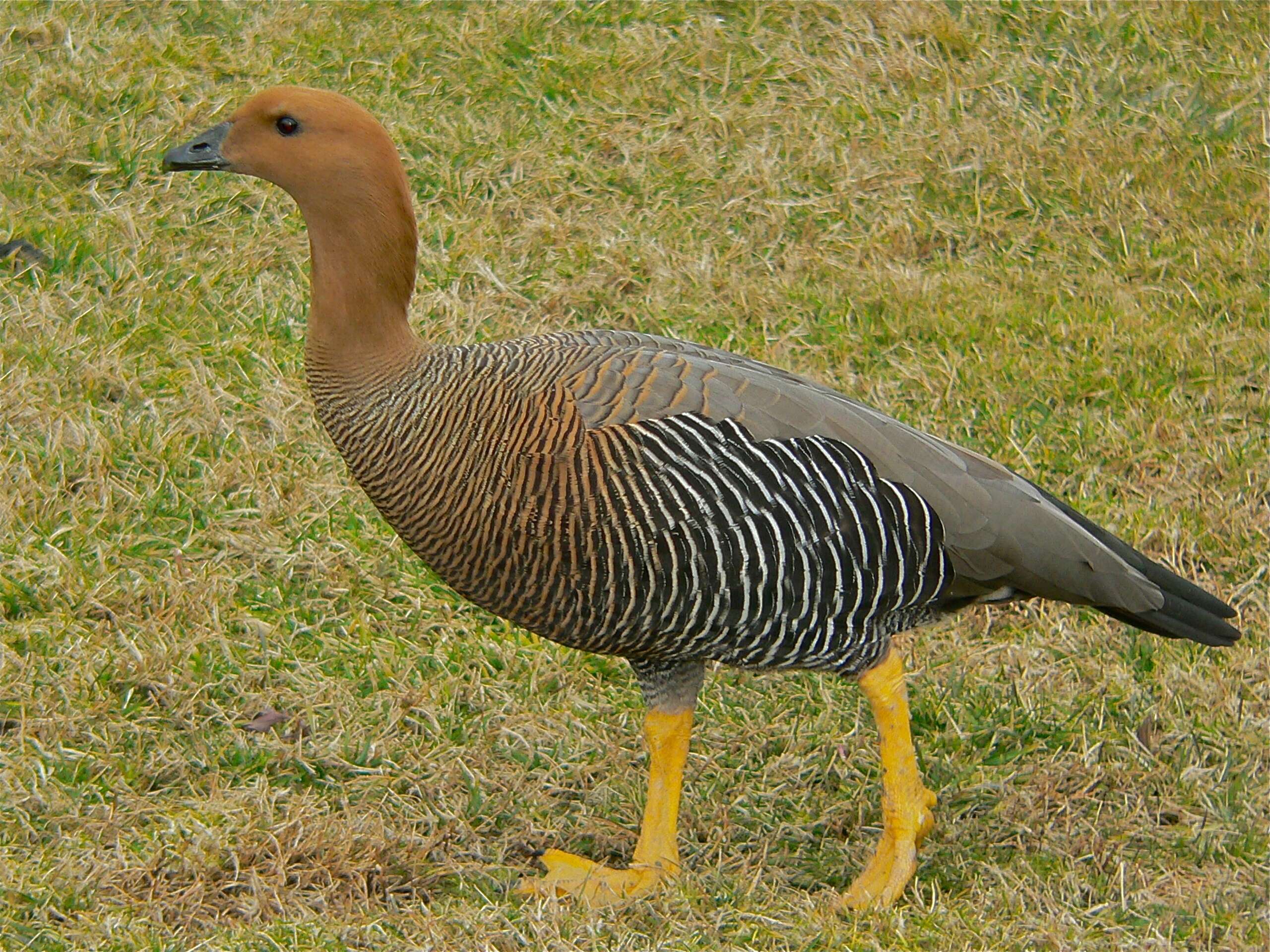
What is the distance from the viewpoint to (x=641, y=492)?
3.91 metres

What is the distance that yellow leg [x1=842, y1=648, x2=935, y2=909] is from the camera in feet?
14.2

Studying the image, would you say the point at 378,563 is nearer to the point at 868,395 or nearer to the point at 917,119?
the point at 868,395

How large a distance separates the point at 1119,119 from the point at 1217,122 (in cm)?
49

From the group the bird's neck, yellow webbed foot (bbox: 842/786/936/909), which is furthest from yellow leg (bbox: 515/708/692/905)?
the bird's neck

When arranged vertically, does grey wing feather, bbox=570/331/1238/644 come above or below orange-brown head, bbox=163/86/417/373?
below

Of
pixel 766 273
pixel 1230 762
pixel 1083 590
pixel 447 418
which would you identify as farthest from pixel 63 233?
pixel 1230 762

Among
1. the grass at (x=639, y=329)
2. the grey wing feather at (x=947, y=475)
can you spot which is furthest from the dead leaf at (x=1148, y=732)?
the grey wing feather at (x=947, y=475)

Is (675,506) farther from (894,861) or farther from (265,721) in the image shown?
(265,721)

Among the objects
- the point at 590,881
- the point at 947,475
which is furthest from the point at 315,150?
the point at 590,881

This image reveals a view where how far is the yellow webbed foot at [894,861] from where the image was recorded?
4.29 metres

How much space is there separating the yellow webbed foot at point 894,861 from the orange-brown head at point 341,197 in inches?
74.8

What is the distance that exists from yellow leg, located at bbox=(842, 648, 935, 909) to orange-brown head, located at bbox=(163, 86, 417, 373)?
163 cm

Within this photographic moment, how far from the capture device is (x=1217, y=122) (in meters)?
7.93

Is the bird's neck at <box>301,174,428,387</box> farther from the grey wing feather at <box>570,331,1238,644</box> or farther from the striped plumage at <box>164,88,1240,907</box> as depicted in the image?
the grey wing feather at <box>570,331,1238,644</box>
